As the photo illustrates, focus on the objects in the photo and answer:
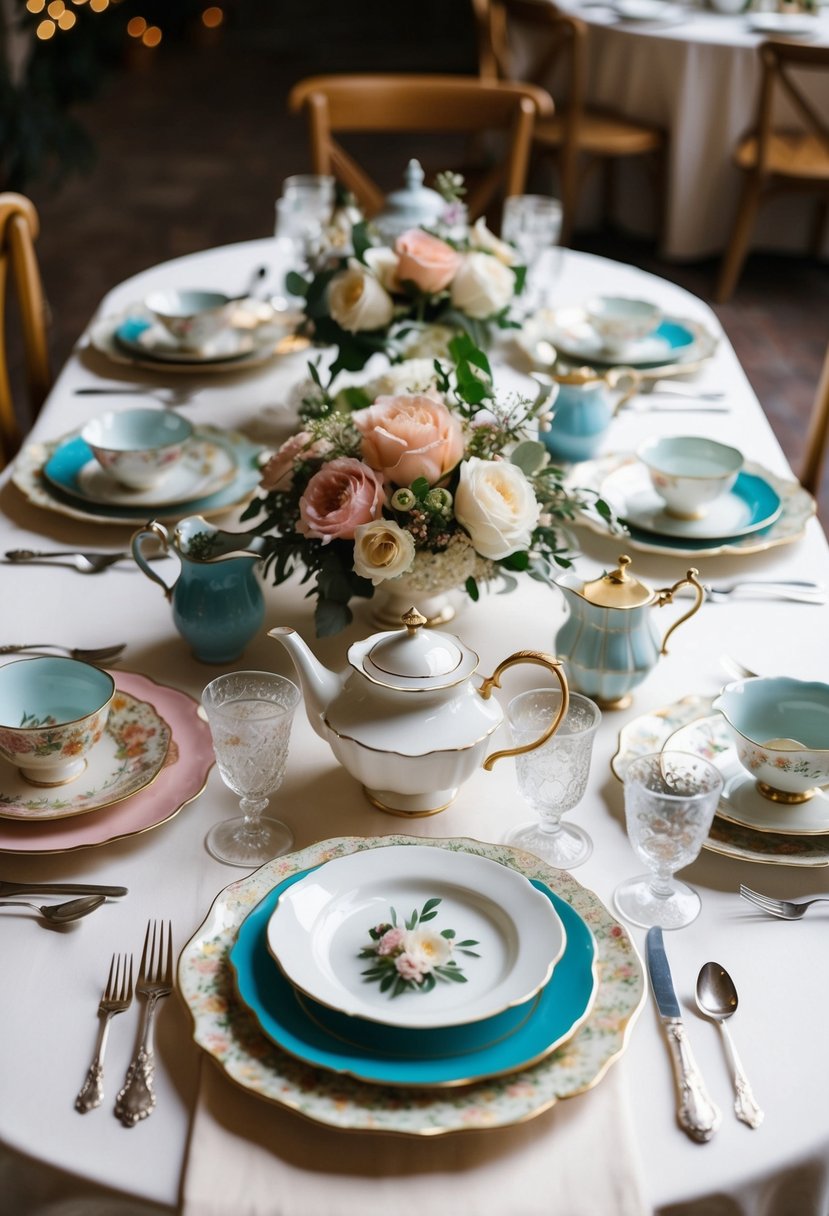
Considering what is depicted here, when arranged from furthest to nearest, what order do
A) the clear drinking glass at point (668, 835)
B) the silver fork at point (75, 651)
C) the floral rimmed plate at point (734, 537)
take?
the floral rimmed plate at point (734, 537) < the silver fork at point (75, 651) < the clear drinking glass at point (668, 835)

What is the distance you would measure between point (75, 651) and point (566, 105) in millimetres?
3719

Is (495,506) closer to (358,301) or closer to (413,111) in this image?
(358,301)

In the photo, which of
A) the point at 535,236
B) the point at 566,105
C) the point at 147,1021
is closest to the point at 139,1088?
the point at 147,1021

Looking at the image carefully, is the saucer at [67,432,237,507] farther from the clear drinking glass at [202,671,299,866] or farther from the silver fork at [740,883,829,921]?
the silver fork at [740,883,829,921]

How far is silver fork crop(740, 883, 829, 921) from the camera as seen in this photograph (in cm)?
92

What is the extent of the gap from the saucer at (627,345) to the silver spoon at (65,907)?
121 cm

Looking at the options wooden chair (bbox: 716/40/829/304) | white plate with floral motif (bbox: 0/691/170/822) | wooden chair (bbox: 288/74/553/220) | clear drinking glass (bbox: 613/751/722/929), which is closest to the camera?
clear drinking glass (bbox: 613/751/722/929)

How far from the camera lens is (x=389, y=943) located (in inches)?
32.8

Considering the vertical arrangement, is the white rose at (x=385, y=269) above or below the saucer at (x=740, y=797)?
above

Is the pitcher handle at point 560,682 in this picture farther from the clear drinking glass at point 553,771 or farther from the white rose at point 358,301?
the white rose at point 358,301

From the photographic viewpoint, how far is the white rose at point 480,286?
60.1 inches

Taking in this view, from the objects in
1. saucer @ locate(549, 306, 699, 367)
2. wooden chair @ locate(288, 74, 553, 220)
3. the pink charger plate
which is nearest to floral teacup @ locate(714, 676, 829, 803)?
the pink charger plate

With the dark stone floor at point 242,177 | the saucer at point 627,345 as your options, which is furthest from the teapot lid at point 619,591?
the dark stone floor at point 242,177

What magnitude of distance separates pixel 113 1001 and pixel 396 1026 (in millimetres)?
207
